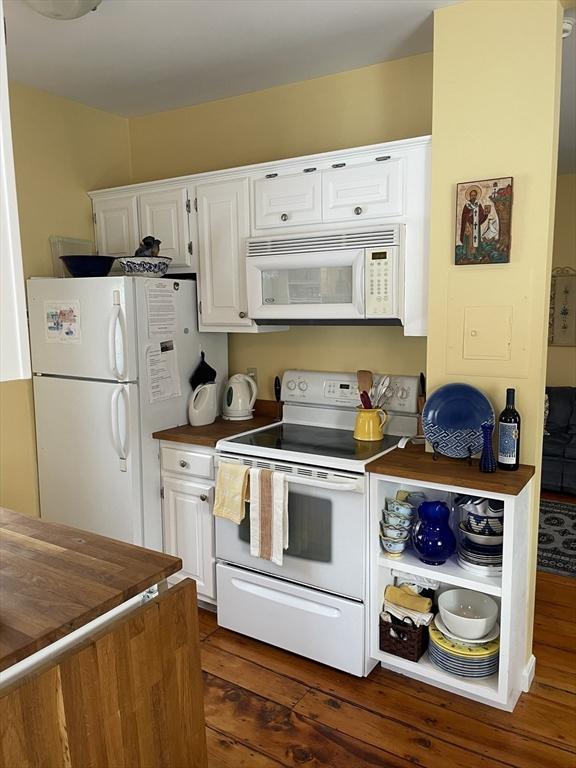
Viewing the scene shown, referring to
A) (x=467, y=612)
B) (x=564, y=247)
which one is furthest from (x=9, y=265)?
(x=564, y=247)

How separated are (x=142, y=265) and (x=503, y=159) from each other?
171cm

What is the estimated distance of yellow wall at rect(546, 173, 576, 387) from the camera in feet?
19.0

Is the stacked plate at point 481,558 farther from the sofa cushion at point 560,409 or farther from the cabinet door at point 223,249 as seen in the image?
the sofa cushion at point 560,409

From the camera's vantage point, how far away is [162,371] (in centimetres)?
296

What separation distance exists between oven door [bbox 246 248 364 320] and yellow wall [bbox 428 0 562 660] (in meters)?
0.36

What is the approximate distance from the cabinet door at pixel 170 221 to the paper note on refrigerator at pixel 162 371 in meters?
0.47

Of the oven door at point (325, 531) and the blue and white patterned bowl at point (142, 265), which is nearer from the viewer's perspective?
the oven door at point (325, 531)

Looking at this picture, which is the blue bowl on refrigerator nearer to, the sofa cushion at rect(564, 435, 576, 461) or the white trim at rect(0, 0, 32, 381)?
the white trim at rect(0, 0, 32, 381)

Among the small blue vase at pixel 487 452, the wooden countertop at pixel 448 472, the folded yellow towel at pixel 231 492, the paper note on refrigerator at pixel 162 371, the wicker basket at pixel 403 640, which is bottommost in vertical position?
the wicker basket at pixel 403 640

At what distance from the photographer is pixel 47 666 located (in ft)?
3.66

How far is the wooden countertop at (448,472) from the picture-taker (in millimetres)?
2053

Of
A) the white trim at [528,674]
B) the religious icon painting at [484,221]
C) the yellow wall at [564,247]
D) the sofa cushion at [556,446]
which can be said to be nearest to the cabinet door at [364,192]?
the religious icon painting at [484,221]

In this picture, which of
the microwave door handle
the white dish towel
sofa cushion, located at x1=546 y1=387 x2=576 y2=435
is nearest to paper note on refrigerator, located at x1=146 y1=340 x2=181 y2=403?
the white dish towel

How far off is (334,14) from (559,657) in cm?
287
